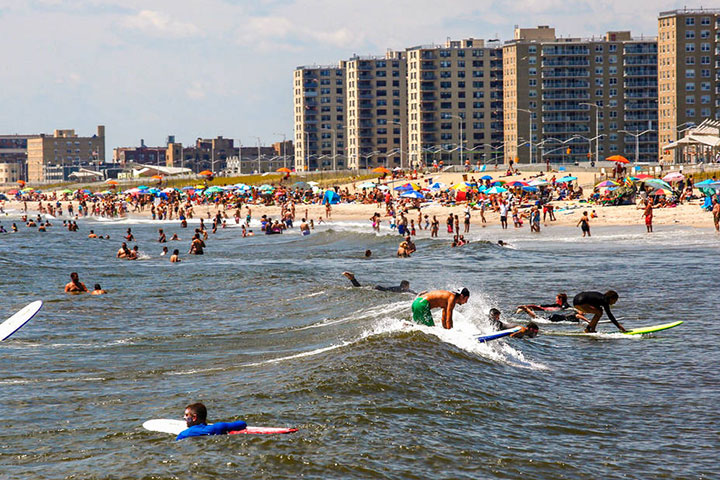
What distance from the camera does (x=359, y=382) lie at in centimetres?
1306

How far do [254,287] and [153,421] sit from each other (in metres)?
16.5

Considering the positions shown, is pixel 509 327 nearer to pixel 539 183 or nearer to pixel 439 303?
pixel 439 303

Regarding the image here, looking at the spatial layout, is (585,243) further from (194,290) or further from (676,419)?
(676,419)

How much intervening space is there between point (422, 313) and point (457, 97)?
141912 mm

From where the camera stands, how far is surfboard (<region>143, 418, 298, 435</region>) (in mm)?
10523

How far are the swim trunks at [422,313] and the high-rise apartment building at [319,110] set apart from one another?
550 ft

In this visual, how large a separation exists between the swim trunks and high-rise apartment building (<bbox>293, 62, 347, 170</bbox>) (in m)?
168

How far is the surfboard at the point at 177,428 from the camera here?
34.5ft

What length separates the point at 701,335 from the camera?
55.6 ft

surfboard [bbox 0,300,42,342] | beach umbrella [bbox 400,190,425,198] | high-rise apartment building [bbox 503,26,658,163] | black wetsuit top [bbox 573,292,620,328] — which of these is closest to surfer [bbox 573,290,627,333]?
black wetsuit top [bbox 573,292,620,328]

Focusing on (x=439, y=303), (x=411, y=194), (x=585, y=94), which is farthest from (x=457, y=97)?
(x=439, y=303)

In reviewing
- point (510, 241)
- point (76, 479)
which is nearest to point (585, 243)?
point (510, 241)

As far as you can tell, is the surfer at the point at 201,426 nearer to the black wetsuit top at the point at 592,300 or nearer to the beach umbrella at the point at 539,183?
the black wetsuit top at the point at 592,300

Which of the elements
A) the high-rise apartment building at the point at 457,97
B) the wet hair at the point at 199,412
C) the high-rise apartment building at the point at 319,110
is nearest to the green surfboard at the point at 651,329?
the wet hair at the point at 199,412
